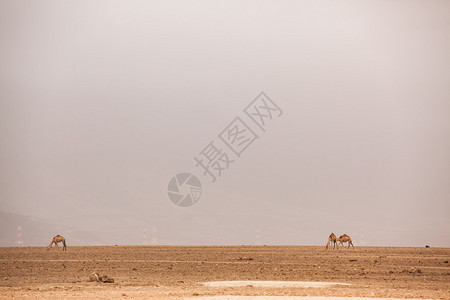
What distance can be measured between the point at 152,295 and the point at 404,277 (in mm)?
15099

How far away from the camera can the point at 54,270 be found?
46000mm

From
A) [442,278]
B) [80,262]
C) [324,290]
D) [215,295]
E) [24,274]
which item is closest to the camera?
[215,295]

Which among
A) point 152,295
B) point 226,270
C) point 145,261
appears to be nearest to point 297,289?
point 152,295

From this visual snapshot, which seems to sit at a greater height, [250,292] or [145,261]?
[145,261]

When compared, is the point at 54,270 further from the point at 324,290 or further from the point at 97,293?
the point at 324,290

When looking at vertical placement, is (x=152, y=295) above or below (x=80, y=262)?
below

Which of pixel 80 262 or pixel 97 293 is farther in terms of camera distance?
pixel 80 262

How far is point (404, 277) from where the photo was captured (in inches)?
1610

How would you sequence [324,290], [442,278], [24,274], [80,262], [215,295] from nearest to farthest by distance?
1. [215,295]
2. [324,290]
3. [442,278]
4. [24,274]
5. [80,262]

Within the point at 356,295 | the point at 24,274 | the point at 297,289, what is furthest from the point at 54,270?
the point at 356,295

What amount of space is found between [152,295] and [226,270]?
14.9 m

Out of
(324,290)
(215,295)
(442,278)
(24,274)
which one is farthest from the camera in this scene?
(24,274)

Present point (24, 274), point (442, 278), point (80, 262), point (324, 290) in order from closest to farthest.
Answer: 1. point (324, 290)
2. point (442, 278)
3. point (24, 274)
4. point (80, 262)

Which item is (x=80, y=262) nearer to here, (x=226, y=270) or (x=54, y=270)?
(x=54, y=270)
